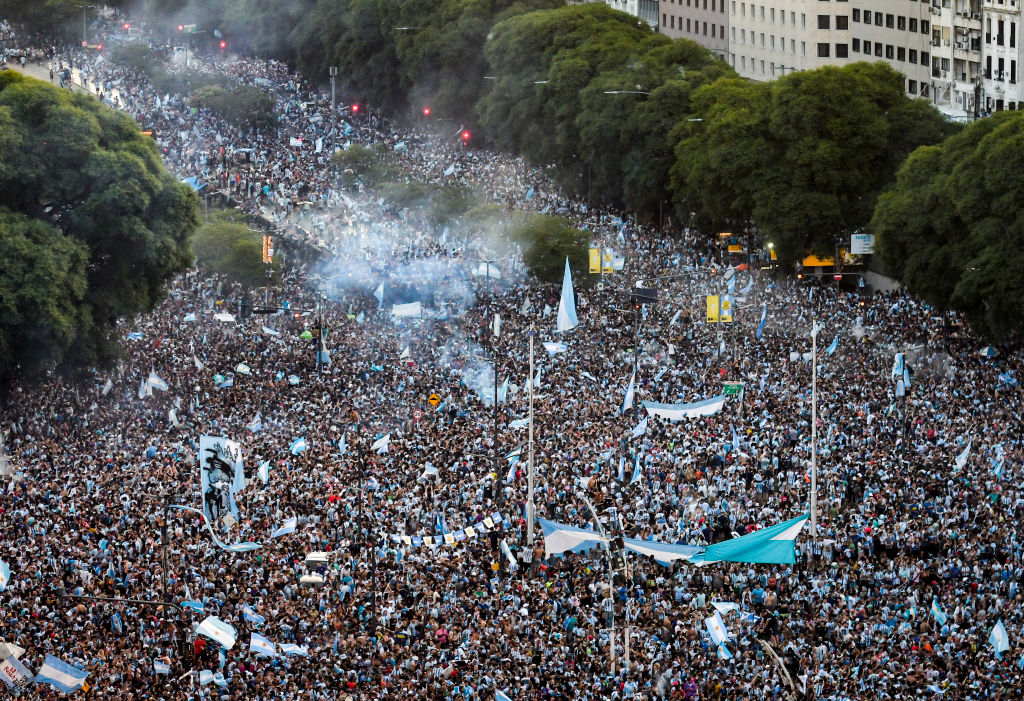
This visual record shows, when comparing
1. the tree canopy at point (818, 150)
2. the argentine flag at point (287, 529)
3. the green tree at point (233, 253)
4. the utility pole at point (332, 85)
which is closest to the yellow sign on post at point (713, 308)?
the tree canopy at point (818, 150)

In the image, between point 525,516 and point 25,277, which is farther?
point 25,277

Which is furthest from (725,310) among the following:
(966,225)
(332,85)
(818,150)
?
(332,85)

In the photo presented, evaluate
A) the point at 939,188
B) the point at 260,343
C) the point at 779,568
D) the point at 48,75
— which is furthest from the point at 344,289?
the point at 48,75

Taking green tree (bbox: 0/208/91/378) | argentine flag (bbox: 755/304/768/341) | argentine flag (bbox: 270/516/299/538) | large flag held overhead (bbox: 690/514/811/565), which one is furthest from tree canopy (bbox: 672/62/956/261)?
large flag held overhead (bbox: 690/514/811/565)

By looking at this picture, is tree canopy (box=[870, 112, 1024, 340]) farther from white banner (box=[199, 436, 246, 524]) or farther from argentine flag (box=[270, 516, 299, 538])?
white banner (box=[199, 436, 246, 524])

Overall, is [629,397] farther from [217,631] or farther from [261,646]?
[261,646]

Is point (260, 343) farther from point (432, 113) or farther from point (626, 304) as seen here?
point (432, 113)
